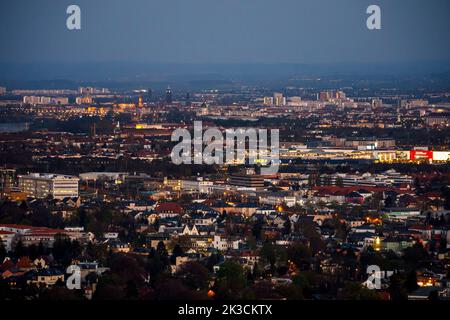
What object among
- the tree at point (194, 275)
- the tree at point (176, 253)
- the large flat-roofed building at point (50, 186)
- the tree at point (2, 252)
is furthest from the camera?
the large flat-roofed building at point (50, 186)

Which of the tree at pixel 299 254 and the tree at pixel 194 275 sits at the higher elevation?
the tree at pixel 194 275

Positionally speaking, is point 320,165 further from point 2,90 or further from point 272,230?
point 2,90

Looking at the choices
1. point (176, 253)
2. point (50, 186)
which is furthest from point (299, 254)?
point (50, 186)

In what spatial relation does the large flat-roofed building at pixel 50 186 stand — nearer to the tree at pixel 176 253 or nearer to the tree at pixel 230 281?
the tree at pixel 176 253

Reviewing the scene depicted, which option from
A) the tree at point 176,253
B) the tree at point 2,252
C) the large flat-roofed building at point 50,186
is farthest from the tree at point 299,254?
the large flat-roofed building at point 50,186

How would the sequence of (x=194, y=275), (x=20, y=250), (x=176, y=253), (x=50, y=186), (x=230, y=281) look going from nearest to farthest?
(x=230, y=281), (x=194, y=275), (x=176, y=253), (x=20, y=250), (x=50, y=186)

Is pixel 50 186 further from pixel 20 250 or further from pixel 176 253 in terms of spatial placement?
pixel 176 253

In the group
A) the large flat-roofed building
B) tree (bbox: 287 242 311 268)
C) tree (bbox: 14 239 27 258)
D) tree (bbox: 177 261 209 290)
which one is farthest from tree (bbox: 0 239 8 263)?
the large flat-roofed building

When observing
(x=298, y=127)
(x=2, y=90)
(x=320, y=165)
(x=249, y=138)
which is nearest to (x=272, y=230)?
(x=320, y=165)
